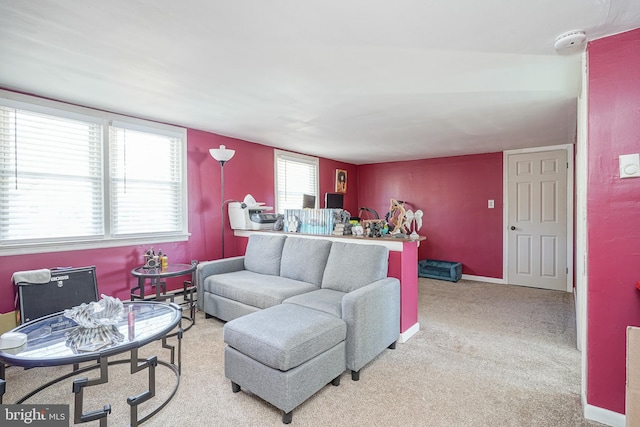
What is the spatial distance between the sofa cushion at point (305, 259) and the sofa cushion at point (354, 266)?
4.3 inches

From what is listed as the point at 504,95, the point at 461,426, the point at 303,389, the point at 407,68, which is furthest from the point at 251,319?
the point at 504,95

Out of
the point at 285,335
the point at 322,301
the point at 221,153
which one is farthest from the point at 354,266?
the point at 221,153

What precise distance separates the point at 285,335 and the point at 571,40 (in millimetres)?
2336

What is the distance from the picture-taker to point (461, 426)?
1.70m

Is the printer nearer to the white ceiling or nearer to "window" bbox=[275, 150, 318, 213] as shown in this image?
"window" bbox=[275, 150, 318, 213]

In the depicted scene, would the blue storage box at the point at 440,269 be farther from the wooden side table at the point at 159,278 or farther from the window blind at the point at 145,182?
the window blind at the point at 145,182

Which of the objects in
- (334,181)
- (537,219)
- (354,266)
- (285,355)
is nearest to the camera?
(285,355)

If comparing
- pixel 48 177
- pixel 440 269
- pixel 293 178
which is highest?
pixel 293 178

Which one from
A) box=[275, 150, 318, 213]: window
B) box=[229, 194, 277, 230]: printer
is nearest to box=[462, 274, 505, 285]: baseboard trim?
box=[275, 150, 318, 213]: window

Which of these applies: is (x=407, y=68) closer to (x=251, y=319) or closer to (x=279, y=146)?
(x=251, y=319)

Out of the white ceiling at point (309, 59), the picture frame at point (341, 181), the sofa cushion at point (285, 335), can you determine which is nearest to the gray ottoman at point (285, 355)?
the sofa cushion at point (285, 335)

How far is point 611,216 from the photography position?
1.70m

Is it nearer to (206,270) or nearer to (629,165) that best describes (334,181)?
(206,270)

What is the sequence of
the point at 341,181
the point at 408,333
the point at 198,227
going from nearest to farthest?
the point at 408,333 < the point at 198,227 < the point at 341,181
